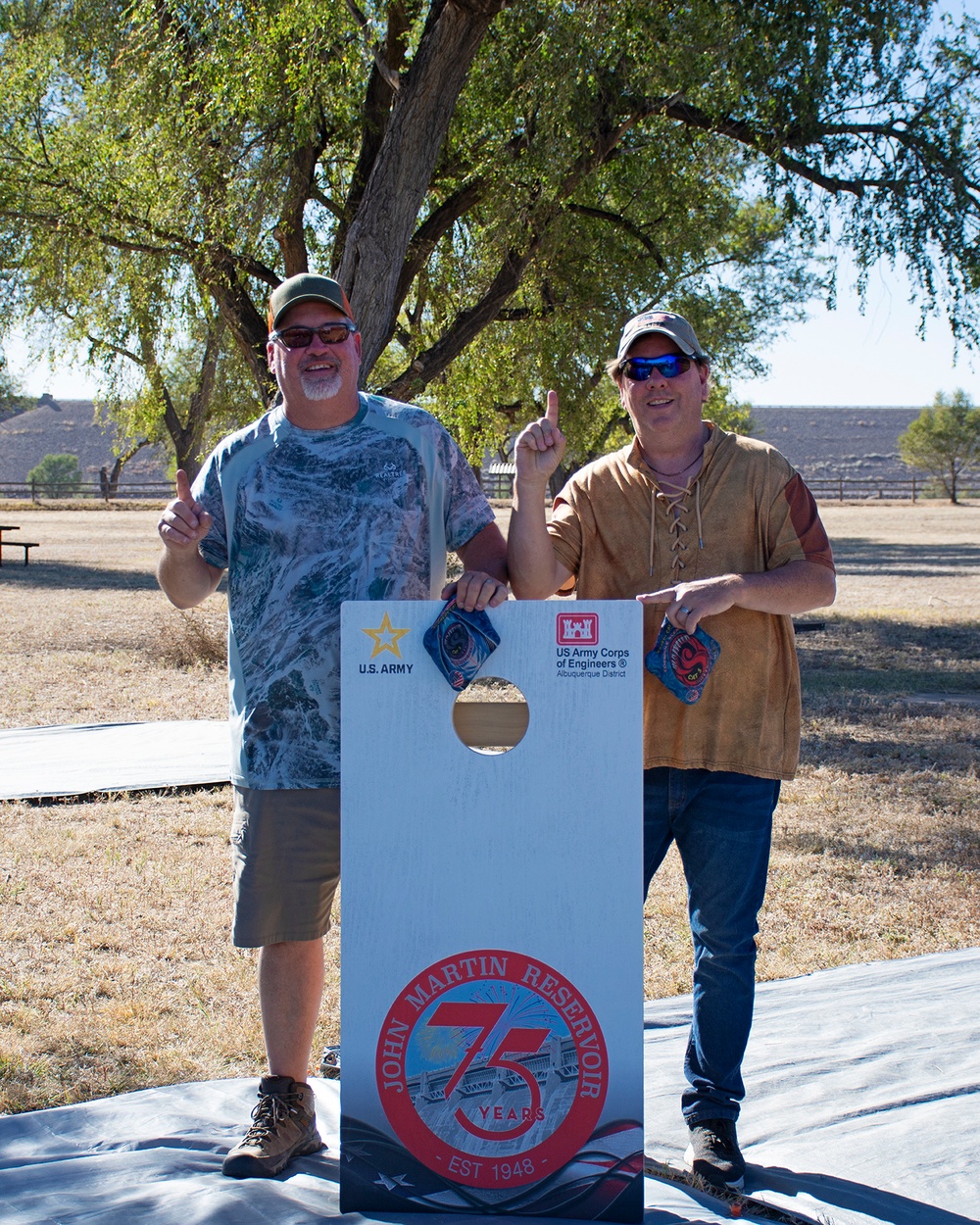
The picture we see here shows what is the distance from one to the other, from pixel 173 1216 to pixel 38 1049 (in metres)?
1.43

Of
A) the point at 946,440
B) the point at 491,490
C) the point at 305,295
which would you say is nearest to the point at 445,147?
the point at 305,295

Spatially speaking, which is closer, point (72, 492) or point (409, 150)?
point (409, 150)

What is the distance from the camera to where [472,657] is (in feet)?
6.72

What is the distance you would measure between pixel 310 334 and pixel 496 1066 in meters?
1.50

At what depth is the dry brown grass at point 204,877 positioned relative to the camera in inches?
141

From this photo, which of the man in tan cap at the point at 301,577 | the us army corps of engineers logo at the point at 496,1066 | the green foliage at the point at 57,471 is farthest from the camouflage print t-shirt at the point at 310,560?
the green foliage at the point at 57,471

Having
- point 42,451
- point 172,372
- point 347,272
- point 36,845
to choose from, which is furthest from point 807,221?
point 42,451

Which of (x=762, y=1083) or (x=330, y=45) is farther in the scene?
(x=330, y=45)

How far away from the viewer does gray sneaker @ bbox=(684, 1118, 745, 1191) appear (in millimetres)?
2445

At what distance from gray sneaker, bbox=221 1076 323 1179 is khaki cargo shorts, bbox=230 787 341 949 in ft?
1.02

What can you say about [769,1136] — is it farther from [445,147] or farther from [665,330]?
[445,147]

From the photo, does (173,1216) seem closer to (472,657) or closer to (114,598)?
(472,657)

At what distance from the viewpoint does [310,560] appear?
8.18 feet

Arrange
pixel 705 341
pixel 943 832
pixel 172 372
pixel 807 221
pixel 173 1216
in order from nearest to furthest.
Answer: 1. pixel 173 1216
2. pixel 943 832
3. pixel 807 221
4. pixel 705 341
5. pixel 172 372
